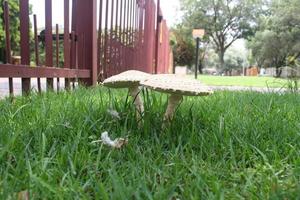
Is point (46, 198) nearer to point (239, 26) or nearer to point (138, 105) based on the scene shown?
point (138, 105)

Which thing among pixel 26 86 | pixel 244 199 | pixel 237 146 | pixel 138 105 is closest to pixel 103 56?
pixel 26 86

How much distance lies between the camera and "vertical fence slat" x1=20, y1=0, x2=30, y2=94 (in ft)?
10.7

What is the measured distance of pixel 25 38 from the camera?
10.9 ft

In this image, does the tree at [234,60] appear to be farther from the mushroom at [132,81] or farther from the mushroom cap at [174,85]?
the mushroom cap at [174,85]

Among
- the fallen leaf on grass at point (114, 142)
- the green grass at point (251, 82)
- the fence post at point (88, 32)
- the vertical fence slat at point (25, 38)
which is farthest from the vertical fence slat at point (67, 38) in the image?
the fallen leaf on grass at point (114, 142)

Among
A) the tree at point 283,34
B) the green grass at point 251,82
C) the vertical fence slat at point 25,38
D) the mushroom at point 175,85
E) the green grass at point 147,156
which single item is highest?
the tree at point 283,34

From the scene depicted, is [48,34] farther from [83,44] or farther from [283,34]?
[283,34]

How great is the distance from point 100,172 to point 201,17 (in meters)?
62.9

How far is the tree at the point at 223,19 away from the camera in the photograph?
62.1 metres

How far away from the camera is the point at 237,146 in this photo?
1.83 meters

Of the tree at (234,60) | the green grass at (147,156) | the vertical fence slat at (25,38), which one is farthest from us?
the tree at (234,60)

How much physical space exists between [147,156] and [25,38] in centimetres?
199

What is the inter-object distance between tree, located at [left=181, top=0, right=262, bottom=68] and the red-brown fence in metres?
54.8

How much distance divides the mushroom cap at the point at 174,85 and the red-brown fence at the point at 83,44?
1.47 metres
